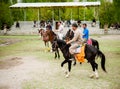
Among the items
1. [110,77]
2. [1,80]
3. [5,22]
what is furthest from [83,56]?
[5,22]

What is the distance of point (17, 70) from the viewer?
50.9ft

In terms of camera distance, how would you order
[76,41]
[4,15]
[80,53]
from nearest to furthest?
[80,53] < [76,41] < [4,15]

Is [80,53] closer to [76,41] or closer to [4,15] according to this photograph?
[76,41]

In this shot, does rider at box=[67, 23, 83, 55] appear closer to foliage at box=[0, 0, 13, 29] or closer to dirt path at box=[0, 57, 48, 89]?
dirt path at box=[0, 57, 48, 89]

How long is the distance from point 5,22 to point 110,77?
3969cm

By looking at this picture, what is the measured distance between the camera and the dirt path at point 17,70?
12.5 meters

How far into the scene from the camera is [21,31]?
4888cm

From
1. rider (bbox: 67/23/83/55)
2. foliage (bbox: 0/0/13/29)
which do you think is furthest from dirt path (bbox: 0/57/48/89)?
foliage (bbox: 0/0/13/29)

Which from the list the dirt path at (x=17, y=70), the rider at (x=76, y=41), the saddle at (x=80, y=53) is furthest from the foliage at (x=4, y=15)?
the saddle at (x=80, y=53)

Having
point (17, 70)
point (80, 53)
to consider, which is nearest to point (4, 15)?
point (17, 70)

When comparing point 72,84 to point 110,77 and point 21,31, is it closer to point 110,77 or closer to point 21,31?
point 110,77

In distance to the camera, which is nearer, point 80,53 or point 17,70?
point 80,53

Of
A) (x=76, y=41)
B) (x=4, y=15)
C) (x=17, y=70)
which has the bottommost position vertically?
(x=17, y=70)

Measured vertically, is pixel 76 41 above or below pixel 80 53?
above
